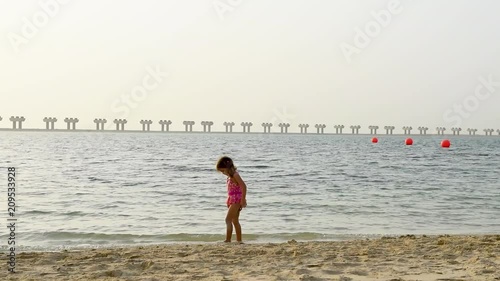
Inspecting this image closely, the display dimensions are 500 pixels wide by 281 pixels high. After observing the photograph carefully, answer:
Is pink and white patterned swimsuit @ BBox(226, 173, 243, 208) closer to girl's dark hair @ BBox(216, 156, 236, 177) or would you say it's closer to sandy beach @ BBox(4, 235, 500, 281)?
girl's dark hair @ BBox(216, 156, 236, 177)

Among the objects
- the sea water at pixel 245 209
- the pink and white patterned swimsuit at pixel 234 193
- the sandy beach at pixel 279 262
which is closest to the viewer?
the sandy beach at pixel 279 262

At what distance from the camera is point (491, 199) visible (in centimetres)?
1886

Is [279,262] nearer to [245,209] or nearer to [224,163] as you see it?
[224,163]

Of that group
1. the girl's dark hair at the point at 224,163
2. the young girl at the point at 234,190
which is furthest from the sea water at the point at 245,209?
the girl's dark hair at the point at 224,163

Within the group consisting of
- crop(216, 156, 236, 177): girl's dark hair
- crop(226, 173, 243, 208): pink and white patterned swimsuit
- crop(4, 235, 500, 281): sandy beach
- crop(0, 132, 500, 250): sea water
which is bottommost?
crop(0, 132, 500, 250): sea water

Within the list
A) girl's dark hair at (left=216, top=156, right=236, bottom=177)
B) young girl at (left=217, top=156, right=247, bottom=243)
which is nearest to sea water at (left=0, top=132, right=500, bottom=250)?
young girl at (left=217, top=156, right=247, bottom=243)

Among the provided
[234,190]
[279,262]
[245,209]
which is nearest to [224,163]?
[234,190]

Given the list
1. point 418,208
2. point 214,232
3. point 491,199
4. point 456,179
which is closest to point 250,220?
point 214,232

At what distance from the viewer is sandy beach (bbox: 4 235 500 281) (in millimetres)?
6934

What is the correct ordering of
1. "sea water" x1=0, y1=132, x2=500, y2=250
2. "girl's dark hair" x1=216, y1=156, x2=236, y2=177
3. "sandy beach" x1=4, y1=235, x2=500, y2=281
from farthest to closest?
"sea water" x1=0, y1=132, x2=500, y2=250 → "girl's dark hair" x1=216, y1=156, x2=236, y2=177 → "sandy beach" x1=4, y1=235, x2=500, y2=281

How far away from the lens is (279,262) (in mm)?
7820

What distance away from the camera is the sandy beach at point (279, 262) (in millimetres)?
6934

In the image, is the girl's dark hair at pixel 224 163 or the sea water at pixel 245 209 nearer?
the girl's dark hair at pixel 224 163

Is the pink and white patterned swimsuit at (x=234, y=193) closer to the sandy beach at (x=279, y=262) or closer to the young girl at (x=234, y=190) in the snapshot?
the young girl at (x=234, y=190)
